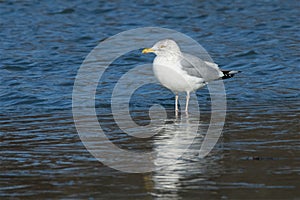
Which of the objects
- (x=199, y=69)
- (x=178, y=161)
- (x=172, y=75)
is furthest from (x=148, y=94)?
(x=178, y=161)

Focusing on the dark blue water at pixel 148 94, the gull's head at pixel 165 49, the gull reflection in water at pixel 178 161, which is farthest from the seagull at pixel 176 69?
the gull reflection in water at pixel 178 161

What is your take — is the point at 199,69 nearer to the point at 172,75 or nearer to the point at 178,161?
the point at 172,75

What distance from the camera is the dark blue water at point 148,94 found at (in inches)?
223

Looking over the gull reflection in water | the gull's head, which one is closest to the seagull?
the gull's head

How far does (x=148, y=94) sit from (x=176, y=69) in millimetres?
1269

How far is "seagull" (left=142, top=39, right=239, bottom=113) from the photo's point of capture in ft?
30.3

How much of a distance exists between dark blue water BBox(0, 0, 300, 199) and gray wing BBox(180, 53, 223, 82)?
0.39 meters

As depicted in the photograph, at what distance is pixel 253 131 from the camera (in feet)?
25.2

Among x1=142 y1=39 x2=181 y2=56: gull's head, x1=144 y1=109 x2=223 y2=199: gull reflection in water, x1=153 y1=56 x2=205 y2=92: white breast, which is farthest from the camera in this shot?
x1=142 y1=39 x2=181 y2=56: gull's head

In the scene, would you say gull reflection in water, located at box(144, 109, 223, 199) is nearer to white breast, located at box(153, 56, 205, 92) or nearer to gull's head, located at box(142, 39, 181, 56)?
white breast, located at box(153, 56, 205, 92)

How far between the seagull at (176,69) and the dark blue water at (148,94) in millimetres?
363

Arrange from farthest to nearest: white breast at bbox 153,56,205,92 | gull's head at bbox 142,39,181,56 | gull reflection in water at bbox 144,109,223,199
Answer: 1. gull's head at bbox 142,39,181,56
2. white breast at bbox 153,56,205,92
3. gull reflection in water at bbox 144,109,223,199

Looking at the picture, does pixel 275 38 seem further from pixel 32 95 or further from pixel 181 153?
pixel 181 153

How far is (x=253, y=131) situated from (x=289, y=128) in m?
0.40
